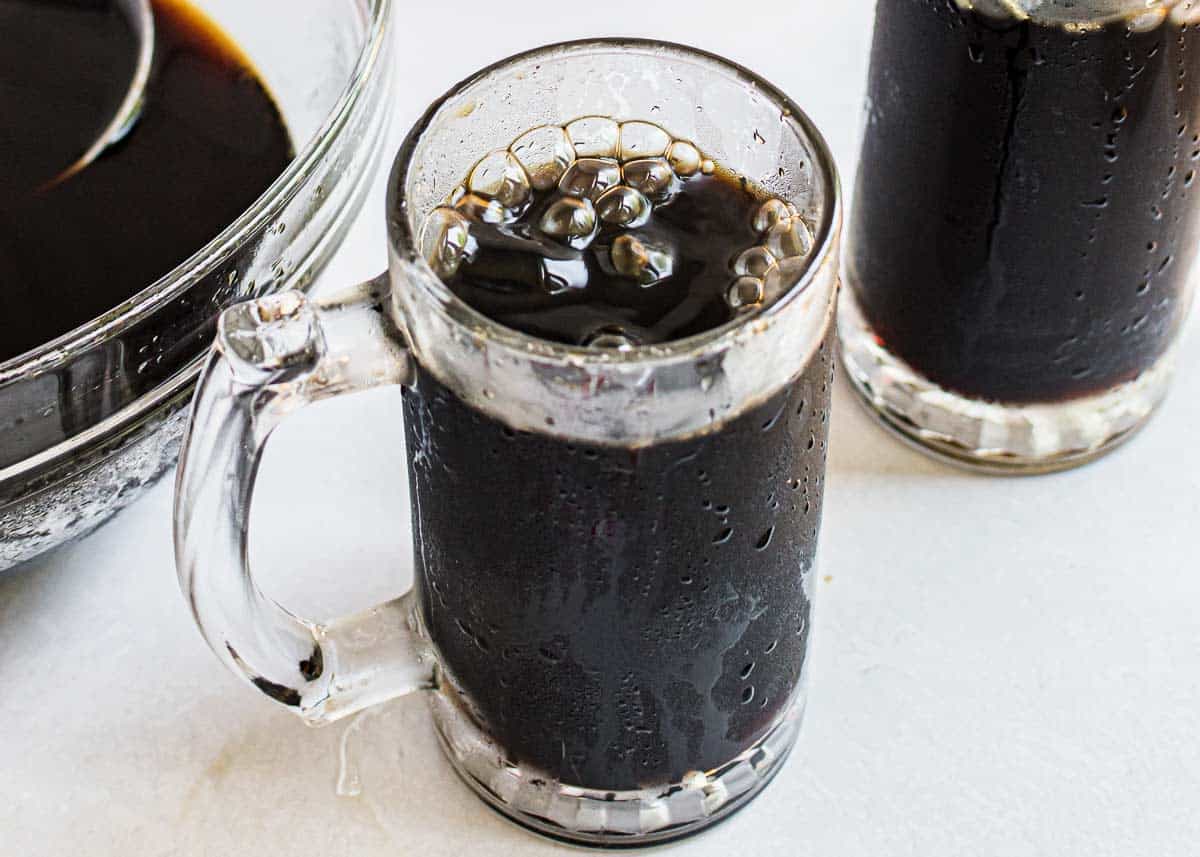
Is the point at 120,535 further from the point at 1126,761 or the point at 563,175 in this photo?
the point at 1126,761

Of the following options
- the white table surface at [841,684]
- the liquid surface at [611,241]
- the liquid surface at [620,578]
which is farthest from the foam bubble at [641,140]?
the white table surface at [841,684]

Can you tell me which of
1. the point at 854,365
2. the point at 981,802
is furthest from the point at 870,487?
the point at 981,802

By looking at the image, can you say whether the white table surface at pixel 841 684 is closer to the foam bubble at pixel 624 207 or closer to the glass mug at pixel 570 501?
the glass mug at pixel 570 501

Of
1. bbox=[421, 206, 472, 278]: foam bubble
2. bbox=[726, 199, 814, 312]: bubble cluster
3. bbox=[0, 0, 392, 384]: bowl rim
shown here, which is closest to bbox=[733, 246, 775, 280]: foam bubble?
bbox=[726, 199, 814, 312]: bubble cluster

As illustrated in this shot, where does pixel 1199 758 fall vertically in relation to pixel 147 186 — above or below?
below

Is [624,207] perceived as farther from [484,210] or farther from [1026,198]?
[1026,198]

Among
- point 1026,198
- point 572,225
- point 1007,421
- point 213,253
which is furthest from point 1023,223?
point 213,253
